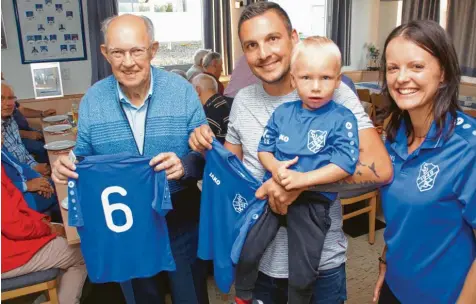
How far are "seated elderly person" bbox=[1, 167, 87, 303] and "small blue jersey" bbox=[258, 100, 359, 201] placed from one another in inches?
60.0

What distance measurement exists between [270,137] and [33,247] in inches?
66.1

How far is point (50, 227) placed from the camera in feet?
8.26

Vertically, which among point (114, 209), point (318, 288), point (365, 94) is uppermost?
point (114, 209)

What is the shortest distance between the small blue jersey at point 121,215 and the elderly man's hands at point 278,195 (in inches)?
16.6

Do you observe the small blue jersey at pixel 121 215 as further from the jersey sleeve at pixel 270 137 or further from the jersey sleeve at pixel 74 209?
the jersey sleeve at pixel 270 137

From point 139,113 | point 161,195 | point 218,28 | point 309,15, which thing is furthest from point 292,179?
point 309,15

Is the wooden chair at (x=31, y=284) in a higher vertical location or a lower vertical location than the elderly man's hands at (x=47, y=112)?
lower

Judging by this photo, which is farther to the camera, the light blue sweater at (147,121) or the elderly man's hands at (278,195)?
the light blue sweater at (147,121)

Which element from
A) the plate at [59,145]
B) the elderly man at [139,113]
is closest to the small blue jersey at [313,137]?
the elderly man at [139,113]

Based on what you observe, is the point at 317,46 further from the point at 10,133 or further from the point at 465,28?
the point at 465,28

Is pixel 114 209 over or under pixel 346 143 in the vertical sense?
under

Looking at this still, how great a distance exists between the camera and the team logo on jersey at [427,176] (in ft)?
4.05

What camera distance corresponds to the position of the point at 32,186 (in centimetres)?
309

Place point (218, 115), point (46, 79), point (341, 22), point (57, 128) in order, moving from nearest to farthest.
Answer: point (218, 115), point (57, 128), point (46, 79), point (341, 22)
